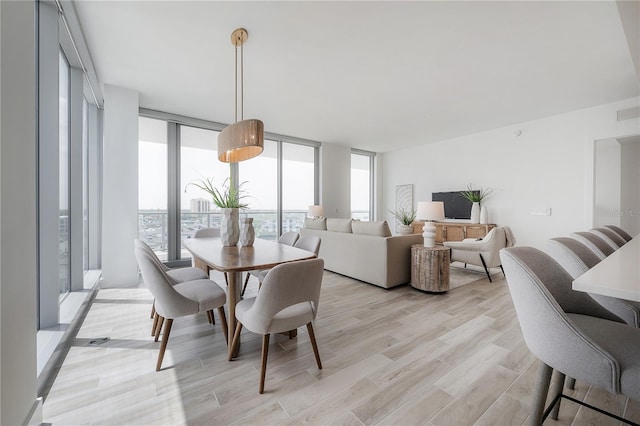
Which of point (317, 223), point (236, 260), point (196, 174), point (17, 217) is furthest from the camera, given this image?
point (196, 174)

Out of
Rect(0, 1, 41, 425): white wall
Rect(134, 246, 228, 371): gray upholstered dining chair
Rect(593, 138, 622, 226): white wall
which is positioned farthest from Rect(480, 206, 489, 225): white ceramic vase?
Rect(0, 1, 41, 425): white wall

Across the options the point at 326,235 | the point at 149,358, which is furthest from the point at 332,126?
the point at 149,358

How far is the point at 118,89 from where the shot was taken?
3.52 m

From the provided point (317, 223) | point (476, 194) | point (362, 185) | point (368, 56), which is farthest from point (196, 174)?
point (476, 194)

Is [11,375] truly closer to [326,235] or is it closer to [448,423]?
[448,423]

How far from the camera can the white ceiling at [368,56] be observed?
7.22ft

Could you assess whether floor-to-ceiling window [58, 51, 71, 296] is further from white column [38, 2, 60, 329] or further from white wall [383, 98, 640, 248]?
white wall [383, 98, 640, 248]

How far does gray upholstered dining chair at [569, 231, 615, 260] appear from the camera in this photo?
168 centimetres

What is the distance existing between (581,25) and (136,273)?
18.5ft

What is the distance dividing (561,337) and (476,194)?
17.7 ft

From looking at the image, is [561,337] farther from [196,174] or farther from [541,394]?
[196,174]

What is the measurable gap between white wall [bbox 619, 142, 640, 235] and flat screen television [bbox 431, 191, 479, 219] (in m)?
2.73

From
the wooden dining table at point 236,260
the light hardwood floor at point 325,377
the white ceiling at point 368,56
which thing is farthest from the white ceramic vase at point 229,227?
the white ceiling at point 368,56

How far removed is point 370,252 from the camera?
3436 mm
